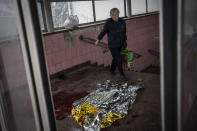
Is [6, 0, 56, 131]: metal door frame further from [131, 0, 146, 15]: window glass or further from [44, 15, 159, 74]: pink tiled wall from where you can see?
[131, 0, 146, 15]: window glass

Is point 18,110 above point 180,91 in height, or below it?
below

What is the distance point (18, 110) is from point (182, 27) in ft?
3.95

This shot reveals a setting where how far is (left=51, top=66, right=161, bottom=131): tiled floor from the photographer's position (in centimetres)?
230

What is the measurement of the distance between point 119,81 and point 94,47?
138cm

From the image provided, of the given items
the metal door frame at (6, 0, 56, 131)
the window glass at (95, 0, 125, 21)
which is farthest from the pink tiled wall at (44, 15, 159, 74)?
the metal door frame at (6, 0, 56, 131)

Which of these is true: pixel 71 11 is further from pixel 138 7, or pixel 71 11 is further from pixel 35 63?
pixel 35 63

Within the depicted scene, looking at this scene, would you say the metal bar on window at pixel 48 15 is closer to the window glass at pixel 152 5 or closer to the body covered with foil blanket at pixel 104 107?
the body covered with foil blanket at pixel 104 107

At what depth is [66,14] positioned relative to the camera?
14.6ft

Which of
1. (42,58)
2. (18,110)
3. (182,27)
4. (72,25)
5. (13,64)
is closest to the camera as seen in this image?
(182,27)

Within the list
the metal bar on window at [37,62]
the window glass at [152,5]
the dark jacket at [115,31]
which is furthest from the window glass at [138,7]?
the metal bar on window at [37,62]

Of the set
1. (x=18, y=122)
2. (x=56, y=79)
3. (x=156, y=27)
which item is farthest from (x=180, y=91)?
(x=156, y=27)

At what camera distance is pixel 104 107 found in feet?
8.50

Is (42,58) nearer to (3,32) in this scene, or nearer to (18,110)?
(3,32)

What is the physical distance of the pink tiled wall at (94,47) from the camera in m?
4.09
